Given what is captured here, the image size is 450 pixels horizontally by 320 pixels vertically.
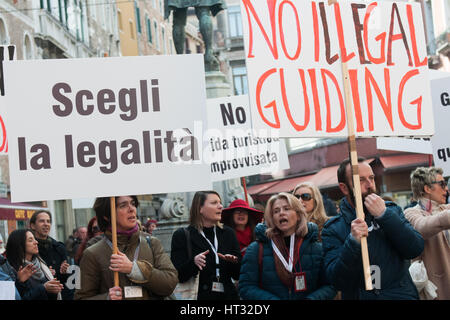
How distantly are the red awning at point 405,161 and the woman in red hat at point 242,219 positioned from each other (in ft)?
58.3

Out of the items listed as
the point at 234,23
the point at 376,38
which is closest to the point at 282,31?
the point at 376,38

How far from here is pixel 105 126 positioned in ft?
15.4

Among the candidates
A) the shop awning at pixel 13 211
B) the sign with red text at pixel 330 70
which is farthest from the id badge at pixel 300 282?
the shop awning at pixel 13 211

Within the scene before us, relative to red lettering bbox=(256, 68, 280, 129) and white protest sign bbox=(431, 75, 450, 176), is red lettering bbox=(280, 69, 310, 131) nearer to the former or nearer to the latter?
red lettering bbox=(256, 68, 280, 129)

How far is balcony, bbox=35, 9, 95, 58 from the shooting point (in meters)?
26.7

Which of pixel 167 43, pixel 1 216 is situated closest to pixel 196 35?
pixel 167 43

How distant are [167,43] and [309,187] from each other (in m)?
47.9

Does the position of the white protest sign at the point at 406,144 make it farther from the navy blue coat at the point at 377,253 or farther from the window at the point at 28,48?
the window at the point at 28,48

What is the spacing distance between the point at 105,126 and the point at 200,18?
24.5 feet

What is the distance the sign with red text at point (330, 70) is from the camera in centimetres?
464

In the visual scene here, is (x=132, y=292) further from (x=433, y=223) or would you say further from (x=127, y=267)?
(x=433, y=223)

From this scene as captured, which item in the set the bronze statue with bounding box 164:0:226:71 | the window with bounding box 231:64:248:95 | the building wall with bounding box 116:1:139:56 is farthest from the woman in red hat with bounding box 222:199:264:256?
the building wall with bounding box 116:1:139:56
